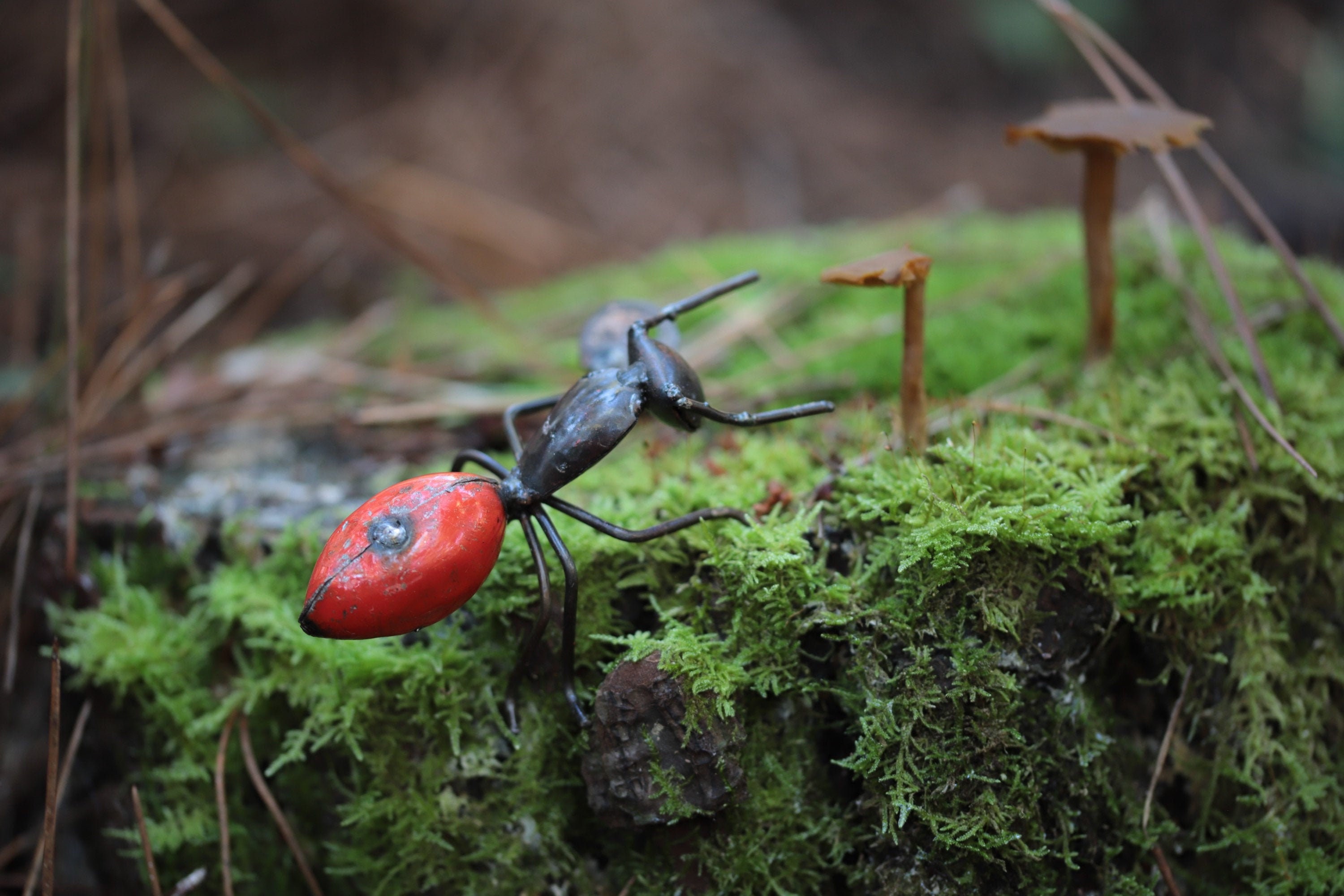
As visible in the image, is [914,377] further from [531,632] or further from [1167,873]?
[1167,873]

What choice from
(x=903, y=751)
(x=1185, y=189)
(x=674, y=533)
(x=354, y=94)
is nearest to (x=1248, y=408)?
(x=1185, y=189)

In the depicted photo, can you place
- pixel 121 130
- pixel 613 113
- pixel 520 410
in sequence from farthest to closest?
pixel 613 113 → pixel 121 130 → pixel 520 410

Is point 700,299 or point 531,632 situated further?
point 700,299

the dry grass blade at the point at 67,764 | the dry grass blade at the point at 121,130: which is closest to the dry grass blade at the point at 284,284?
the dry grass blade at the point at 121,130

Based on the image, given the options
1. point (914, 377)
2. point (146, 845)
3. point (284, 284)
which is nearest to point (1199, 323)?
point (914, 377)

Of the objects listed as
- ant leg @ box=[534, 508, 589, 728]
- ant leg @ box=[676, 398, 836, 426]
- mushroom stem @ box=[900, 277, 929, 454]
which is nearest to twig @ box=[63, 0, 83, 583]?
ant leg @ box=[534, 508, 589, 728]

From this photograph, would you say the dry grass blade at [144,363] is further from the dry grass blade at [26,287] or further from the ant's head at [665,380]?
the ant's head at [665,380]
